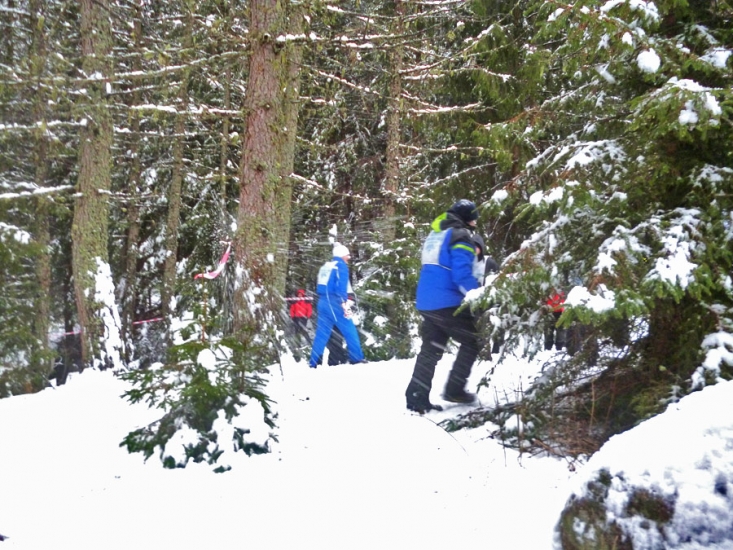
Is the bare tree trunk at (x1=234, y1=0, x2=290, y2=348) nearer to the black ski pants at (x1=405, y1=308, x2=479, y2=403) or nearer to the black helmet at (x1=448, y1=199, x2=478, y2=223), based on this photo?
the black ski pants at (x1=405, y1=308, x2=479, y2=403)

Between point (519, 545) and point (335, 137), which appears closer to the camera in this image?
point (519, 545)

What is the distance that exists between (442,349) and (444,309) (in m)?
0.38

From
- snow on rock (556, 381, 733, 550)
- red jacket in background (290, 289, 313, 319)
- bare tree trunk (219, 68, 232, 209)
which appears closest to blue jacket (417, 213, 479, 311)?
Answer: snow on rock (556, 381, 733, 550)

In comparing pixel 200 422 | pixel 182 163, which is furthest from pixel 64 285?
pixel 200 422

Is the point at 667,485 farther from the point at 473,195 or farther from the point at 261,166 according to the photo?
the point at 473,195

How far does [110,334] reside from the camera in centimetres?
877

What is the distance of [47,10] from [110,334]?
219 inches

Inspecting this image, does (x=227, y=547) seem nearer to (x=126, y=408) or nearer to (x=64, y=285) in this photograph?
(x=126, y=408)

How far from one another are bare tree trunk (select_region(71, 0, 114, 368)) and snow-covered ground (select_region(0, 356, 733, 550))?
3.45 meters

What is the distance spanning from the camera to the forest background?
3.60 m

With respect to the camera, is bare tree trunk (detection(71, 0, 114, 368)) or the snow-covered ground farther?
bare tree trunk (detection(71, 0, 114, 368))

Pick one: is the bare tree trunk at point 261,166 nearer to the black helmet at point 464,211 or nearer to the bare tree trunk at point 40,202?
the black helmet at point 464,211

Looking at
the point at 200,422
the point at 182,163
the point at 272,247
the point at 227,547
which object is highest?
the point at 182,163

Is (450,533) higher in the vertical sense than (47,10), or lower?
lower
